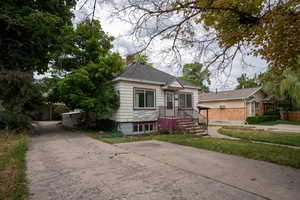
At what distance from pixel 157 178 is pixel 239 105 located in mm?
19953

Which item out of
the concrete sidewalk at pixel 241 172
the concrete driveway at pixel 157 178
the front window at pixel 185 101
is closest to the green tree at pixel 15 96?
the concrete driveway at pixel 157 178

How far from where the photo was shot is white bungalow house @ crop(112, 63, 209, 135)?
36.1 ft

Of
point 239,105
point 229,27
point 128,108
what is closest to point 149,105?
point 128,108

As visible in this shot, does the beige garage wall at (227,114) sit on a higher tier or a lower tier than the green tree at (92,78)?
lower

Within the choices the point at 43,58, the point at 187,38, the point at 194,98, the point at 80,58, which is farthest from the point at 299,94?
the point at 43,58

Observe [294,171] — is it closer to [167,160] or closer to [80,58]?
[167,160]

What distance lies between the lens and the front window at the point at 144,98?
11588 millimetres

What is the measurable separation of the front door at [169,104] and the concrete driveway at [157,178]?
7549mm

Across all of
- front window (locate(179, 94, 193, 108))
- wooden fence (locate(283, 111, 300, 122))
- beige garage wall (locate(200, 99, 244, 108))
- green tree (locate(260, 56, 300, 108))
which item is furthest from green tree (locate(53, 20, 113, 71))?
wooden fence (locate(283, 111, 300, 122))

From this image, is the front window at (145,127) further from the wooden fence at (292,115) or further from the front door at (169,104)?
the wooden fence at (292,115)

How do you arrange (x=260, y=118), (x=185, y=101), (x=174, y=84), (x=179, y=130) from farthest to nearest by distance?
1. (x=260, y=118)
2. (x=185, y=101)
3. (x=174, y=84)
4. (x=179, y=130)

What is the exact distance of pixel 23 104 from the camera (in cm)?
956

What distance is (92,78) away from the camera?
1130 cm

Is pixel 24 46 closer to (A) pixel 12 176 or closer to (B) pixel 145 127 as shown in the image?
(B) pixel 145 127
